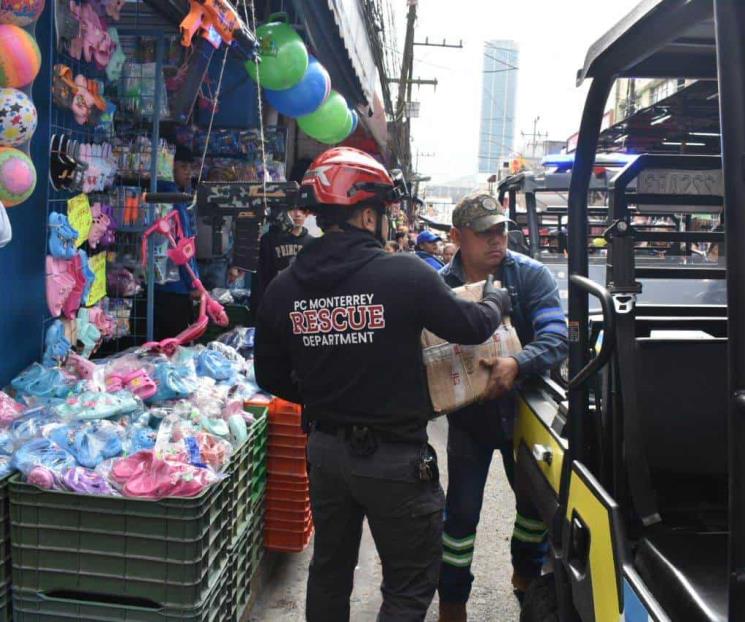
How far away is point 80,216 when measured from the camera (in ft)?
13.8

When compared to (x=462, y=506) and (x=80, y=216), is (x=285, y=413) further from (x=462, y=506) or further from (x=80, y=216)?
(x=80, y=216)

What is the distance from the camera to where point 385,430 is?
8.11ft

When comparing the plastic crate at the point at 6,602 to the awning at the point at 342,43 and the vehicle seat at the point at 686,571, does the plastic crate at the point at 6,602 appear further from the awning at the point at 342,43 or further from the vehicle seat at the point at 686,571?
the awning at the point at 342,43

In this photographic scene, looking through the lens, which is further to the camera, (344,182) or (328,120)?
(328,120)

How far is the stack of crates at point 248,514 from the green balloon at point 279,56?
9.04 ft

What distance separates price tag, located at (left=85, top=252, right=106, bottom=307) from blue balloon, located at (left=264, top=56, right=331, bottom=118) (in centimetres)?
215

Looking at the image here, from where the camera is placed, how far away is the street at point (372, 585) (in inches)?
149

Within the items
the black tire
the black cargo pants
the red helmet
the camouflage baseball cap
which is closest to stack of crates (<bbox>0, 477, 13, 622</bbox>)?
the black cargo pants

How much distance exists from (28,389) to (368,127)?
8.43 m

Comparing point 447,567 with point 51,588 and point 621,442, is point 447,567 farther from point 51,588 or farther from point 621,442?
point 51,588

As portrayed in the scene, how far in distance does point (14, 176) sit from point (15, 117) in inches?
9.7

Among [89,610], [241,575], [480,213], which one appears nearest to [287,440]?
[241,575]

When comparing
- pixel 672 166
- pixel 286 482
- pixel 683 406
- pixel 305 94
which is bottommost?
pixel 286 482

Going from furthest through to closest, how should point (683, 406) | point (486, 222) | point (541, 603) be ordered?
point (486, 222), point (541, 603), point (683, 406)
